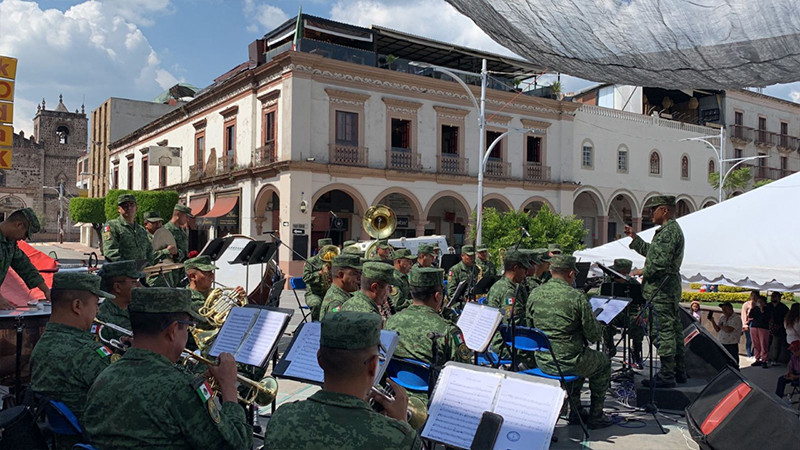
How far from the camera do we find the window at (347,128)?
26.1 m

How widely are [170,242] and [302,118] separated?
16.2 m

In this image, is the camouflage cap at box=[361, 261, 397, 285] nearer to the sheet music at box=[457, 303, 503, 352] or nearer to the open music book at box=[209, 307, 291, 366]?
the sheet music at box=[457, 303, 503, 352]

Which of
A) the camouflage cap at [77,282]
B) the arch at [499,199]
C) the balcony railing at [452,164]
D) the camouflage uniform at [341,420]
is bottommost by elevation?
the camouflage uniform at [341,420]

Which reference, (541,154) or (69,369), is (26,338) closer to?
(69,369)

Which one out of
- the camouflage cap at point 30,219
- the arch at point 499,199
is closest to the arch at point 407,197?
the arch at point 499,199

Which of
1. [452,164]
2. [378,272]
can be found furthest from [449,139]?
[378,272]

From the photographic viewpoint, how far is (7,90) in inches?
564

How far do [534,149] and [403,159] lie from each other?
781 centimetres

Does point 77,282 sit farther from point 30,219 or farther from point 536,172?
point 536,172

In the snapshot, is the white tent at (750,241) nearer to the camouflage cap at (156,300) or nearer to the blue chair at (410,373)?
the blue chair at (410,373)

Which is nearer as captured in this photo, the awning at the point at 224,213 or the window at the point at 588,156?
the awning at the point at 224,213

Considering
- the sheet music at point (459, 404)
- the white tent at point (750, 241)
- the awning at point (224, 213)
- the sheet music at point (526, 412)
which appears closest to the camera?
the sheet music at point (526, 412)

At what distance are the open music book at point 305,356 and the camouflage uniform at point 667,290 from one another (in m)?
4.67

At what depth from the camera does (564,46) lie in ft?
8.29
